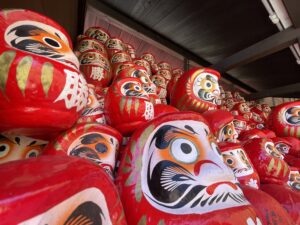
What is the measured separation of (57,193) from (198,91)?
24.6 inches

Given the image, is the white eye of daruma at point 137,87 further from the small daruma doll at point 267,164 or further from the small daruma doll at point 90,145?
the small daruma doll at point 267,164

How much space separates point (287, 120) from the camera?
1130 millimetres

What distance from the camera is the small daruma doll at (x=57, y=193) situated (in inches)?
6.8

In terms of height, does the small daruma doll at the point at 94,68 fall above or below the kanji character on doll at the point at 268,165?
above

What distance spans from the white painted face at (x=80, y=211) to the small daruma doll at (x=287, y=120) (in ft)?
3.65

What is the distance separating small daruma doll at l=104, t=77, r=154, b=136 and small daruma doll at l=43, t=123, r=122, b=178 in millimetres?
85

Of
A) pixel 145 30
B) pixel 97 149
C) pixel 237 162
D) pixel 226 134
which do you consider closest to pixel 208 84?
pixel 226 134

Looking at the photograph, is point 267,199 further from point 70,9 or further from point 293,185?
point 70,9

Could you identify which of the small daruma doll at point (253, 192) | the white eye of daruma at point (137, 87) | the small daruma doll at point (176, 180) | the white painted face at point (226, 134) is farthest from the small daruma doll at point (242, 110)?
the small daruma doll at point (176, 180)

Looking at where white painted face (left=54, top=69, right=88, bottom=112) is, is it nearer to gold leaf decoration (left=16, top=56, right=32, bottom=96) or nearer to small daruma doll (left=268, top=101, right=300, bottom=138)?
gold leaf decoration (left=16, top=56, right=32, bottom=96)

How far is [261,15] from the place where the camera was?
1438 millimetres

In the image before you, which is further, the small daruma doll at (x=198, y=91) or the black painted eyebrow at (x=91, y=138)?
the small daruma doll at (x=198, y=91)

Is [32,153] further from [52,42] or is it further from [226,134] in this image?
[226,134]

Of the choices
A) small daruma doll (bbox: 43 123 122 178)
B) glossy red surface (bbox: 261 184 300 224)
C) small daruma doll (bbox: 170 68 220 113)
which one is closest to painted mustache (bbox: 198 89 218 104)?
small daruma doll (bbox: 170 68 220 113)
